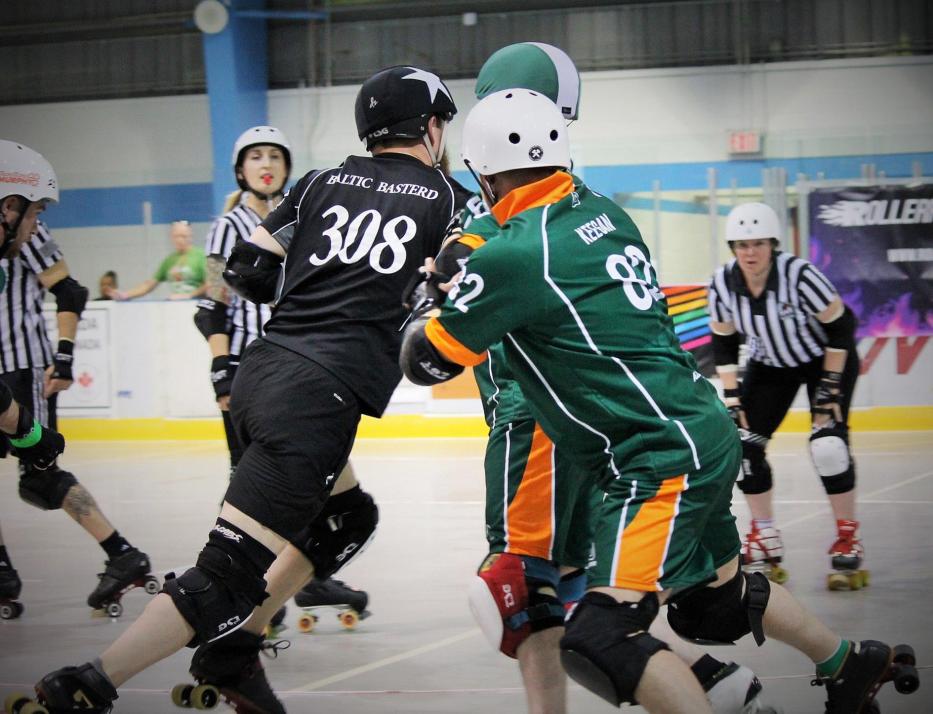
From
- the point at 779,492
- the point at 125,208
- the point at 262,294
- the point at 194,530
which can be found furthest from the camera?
the point at 125,208

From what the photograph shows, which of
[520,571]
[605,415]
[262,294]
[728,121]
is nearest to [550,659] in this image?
[520,571]

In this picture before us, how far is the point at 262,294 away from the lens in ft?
10.1

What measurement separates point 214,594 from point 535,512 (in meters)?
0.70

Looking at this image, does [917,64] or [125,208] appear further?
[917,64]

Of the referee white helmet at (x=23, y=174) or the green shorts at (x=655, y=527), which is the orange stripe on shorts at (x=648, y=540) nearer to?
the green shorts at (x=655, y=527)

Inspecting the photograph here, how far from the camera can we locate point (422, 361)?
2348mm

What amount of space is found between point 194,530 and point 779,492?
320cm

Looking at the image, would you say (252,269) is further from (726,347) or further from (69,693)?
(726,347)

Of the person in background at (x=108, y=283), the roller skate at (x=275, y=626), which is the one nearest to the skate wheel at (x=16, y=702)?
the roller skate at (x=275, y=626)

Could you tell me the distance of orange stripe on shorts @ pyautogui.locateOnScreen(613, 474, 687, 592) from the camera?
2.31 metres

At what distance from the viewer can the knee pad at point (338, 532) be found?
3.24 m

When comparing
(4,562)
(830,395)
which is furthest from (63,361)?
(830,395)

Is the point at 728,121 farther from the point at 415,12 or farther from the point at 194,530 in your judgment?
the point at 194,530

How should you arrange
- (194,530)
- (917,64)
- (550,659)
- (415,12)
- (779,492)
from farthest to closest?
(415,12) < (917,64) < (779,492) < (194,530) < (550,659)
